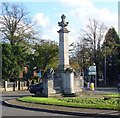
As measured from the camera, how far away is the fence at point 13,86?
120 ft

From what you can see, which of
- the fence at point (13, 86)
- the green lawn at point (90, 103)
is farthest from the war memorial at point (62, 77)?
the fence at point (13, 86)

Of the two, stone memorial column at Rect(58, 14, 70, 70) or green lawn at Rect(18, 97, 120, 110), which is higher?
stone memorial column at Rect(58, 14, 70, 70)

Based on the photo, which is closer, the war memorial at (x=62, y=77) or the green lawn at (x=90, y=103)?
the green lawn at (x=90, y=103)

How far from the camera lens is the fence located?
36547 mm

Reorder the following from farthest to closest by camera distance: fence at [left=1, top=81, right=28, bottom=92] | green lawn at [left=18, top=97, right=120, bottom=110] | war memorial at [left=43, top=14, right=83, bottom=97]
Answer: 1. fence at [left=1, top=81, right=28, bottom=92]
2. war memorial at [left=43, top=14, right=83, bottom=97]
3. green lawn at [left=18, top=97, right=120, bottom=110]

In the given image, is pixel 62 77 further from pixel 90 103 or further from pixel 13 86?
pixel 13 86

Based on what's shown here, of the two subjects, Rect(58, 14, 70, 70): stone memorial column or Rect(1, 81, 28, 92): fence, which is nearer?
Rect(58, 14, 70, 70): stone memorial column

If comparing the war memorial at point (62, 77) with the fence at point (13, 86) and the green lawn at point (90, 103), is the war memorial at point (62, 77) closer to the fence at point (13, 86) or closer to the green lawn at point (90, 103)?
the green lawn at point (90, 103)

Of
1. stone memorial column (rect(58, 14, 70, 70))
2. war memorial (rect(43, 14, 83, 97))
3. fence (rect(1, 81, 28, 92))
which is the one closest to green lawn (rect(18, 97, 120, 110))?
war memorial (rect(43, 14, 83, 97))

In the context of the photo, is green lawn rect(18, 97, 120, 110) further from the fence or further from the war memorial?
the fence

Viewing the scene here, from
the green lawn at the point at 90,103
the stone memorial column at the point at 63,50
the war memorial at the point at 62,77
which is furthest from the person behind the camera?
the stone memorial column at the point at 63,50

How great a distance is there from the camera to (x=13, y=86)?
3838 cm

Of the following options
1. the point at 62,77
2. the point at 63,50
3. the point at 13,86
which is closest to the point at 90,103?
the point at 62,77

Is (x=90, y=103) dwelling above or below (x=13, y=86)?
above
